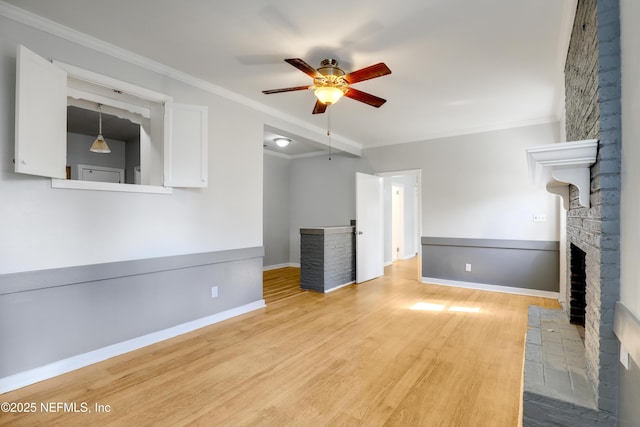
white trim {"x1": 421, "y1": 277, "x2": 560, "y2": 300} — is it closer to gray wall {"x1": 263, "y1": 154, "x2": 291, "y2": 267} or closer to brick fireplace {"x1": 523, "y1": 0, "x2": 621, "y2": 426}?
brick fireplace {"x1": 523, "y1": 0, "x2": 621, "y2": 426}

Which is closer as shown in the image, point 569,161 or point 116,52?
point 569,161

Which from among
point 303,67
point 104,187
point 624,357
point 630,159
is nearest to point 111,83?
point 104,187

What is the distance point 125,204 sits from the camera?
8.52 ft

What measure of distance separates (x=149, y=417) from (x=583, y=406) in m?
2.20

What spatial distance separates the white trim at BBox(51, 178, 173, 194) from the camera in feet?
7.41

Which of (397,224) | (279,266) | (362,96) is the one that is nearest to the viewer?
(362,96)

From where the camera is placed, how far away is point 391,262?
740 cm

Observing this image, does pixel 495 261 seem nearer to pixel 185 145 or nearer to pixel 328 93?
pixel 328 93

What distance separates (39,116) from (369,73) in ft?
7.70

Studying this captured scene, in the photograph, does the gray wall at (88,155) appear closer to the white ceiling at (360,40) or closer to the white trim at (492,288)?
the white ceiling at (360,40)

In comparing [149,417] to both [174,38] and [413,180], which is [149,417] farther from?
[413,180]

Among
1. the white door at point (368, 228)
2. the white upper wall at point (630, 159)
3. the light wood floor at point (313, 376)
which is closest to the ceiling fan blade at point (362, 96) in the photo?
the white upper wall at point (630, 159)

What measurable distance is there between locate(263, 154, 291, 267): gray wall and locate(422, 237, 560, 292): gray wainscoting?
3.17 metres

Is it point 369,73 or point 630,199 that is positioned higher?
point 369,73
